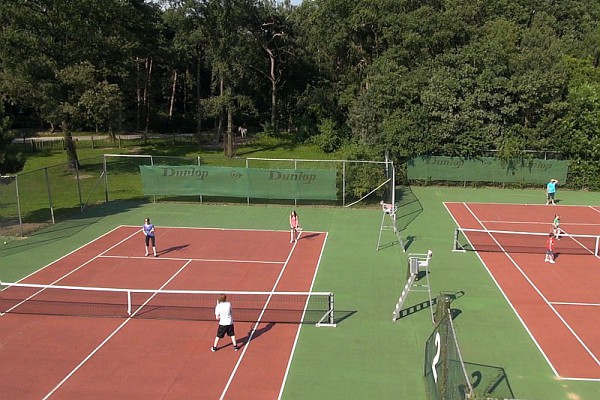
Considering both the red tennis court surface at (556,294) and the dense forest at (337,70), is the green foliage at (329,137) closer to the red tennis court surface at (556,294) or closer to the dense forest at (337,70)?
the dense forest at (337,70)

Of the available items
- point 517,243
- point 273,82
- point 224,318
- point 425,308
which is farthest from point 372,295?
Result: point 273,82

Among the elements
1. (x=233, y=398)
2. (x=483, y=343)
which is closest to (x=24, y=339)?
(x=233, y=398)

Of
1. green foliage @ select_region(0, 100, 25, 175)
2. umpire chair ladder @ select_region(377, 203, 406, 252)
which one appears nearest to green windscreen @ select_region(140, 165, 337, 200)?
umpire chair ladder @ select_region(377, 203, 406, 252)

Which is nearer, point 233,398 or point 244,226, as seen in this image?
point 233,398

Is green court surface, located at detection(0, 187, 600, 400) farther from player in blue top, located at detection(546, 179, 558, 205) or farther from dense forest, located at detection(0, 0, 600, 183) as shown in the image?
dense forest, located at detection(0, 0, 600, 183)

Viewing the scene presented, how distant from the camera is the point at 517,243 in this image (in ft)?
73.3

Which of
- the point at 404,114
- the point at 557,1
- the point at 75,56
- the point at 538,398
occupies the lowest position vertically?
the point at 538,398

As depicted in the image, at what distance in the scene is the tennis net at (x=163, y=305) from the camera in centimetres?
1514

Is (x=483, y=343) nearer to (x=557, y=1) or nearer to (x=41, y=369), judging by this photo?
(x=41, y=369)

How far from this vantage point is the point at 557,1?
7275 cm

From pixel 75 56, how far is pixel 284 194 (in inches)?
764

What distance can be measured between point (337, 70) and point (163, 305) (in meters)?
42.1

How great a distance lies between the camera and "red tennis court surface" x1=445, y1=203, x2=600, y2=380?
43.8ft

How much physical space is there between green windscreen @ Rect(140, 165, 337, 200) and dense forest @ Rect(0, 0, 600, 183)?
4.12 m
